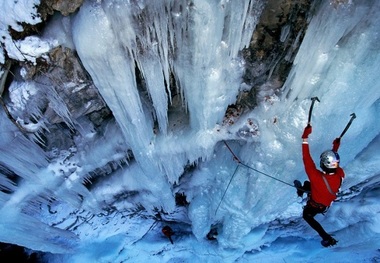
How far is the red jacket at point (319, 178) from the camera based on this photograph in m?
3.10

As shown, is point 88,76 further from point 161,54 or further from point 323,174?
point 323,174

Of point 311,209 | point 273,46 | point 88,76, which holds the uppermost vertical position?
point 273,46

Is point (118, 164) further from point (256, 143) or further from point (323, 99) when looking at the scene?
point (323, 99)

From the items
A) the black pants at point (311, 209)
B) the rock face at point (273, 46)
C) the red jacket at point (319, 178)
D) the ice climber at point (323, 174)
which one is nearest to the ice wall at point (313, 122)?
the rock face at point (273, 46)

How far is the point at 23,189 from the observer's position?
4.43 meters

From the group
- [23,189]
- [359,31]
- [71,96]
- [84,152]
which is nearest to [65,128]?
[84,152]

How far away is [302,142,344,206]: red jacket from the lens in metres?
3.10

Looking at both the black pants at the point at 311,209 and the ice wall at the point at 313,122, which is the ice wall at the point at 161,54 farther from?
the black pants at the point at 311,209

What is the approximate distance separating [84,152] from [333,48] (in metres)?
3.24

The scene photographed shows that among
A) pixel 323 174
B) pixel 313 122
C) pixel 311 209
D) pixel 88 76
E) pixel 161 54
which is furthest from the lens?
pixel 311 209

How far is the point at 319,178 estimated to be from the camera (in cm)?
320

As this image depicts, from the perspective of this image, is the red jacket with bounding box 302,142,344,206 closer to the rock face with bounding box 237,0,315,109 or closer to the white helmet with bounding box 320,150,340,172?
the white helmet with bounding box 320,150,340,172

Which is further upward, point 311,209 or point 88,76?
point 88,76

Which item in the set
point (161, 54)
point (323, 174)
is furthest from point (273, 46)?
point (323, 174)
